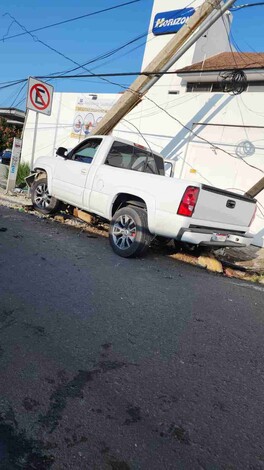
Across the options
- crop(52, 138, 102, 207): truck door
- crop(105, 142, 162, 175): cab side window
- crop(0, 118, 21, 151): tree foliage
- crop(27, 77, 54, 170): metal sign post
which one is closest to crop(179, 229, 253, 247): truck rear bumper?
crop(105, 142, 162, 175): cab side window

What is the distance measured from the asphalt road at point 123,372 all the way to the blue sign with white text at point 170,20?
11881 millimetres

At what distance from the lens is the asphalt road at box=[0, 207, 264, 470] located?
194 centimetres

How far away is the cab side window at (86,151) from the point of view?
6.94 metres

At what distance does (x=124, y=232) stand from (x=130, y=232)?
14cm

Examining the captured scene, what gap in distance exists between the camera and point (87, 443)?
75.9 inches

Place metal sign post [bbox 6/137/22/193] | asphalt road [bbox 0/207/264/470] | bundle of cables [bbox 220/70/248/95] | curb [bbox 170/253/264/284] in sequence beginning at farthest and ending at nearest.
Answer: metal sign post [bbox 6/137/22/193] < bundle of cables [bbox 220/70/248/95] < curb [bbox 170/253/264/284] < asphalt road [bbox 0/207/264/470]

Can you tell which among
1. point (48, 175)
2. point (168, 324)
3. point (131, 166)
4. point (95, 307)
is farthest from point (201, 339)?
point (48, 175)

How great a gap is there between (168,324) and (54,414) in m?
1.74

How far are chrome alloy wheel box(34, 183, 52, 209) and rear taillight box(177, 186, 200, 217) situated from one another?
13.5ft

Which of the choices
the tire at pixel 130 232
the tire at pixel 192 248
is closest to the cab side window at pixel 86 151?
the tire at pixel 130 232

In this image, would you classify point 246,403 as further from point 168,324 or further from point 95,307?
point 95,307

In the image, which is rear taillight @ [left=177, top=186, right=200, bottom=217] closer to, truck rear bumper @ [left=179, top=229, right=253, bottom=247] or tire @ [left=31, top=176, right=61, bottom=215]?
truck rear bumper @ [left=179, top=229, right=253, bottom=247]

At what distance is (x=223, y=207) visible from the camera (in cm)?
562

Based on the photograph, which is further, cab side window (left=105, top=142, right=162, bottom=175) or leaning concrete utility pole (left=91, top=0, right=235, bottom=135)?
leaning concrete utility pole (left=91, top=0, right=235, bottom=135)
